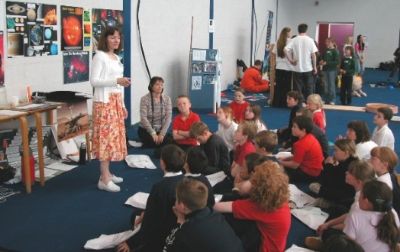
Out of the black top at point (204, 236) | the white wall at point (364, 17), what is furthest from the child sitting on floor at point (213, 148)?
the white wall at point (364, 17)

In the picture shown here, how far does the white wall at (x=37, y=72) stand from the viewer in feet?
15.0

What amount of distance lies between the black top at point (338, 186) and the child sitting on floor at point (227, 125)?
1.32 m

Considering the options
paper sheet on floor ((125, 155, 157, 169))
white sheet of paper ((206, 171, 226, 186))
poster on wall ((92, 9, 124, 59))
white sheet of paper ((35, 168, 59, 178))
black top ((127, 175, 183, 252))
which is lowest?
white sheet of paper ((35, 168, 59, 178))

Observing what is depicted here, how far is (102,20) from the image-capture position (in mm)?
6066

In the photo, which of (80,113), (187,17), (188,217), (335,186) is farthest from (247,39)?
(188,217)

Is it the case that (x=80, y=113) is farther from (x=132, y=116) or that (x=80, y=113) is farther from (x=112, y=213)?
(x=132, y=116)

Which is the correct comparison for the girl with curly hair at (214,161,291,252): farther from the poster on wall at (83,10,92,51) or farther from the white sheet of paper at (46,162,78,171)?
the poster on wall at (83,10,92,51)

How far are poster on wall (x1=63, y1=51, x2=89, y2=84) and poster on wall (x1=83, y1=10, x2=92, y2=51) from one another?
0.08m

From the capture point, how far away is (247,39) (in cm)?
1277

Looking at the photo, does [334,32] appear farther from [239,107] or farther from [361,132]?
[361,132]

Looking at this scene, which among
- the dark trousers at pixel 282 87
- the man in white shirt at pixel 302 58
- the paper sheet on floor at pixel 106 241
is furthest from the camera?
the dark trousers at pixel 282 87

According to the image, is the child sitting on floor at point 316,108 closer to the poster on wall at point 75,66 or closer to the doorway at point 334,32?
the poster on wall at point 75,66

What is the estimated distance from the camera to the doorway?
19.0m

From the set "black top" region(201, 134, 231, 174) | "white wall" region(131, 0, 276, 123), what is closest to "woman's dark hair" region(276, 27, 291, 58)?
"white wall" region(131, 0, 276, 123)
